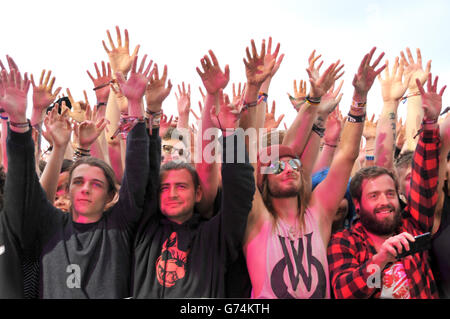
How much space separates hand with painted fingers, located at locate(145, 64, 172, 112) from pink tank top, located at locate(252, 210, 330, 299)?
3.96 ft

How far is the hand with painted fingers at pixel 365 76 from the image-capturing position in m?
3.36

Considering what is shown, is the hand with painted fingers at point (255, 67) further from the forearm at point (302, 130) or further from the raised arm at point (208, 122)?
the forearm at point (302, 130)

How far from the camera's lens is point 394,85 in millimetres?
4504

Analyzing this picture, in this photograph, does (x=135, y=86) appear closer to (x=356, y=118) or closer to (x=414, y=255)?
(x=356, y=118)

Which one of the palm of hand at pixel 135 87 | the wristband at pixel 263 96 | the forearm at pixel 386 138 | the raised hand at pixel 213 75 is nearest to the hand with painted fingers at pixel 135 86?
the palm of hand at pixel 135 87

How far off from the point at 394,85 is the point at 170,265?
2914 millimetres

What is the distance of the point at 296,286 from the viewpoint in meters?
2.90

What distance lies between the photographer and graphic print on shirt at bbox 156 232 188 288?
295cm

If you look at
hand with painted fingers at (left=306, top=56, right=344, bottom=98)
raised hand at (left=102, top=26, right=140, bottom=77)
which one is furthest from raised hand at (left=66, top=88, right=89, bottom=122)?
hand with painted fingers at (left=306, top=56, right=344, bottom=98)

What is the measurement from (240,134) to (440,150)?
1488 millimetres

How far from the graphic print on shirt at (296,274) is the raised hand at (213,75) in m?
1.23

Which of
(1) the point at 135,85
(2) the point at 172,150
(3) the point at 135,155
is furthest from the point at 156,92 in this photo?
(2) the point at 172,150
